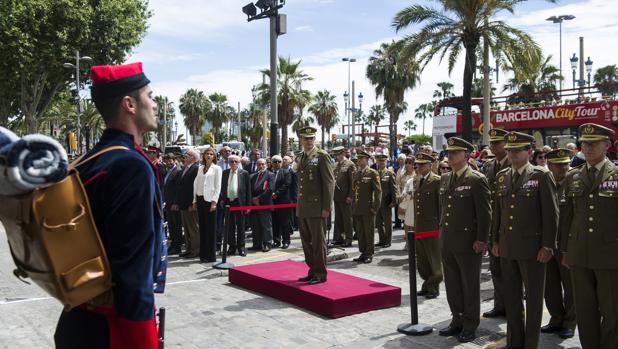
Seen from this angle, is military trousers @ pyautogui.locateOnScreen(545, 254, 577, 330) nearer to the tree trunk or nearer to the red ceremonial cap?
the red ceremonial cap

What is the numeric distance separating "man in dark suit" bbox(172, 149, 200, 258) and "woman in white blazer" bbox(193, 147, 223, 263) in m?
0.39

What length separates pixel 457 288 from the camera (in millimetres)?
5969

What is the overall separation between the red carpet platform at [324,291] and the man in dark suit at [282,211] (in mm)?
3981

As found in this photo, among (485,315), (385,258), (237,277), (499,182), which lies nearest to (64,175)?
(499,182)

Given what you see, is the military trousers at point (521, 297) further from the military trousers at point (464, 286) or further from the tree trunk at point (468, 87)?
the tree trunk at point (468, 87)

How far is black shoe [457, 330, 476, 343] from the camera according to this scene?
5777 mm

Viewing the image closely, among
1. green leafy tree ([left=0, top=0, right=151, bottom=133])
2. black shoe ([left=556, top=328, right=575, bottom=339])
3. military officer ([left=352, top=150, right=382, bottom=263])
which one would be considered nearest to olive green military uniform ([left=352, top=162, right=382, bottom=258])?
military officer ([left=352, top=150, right=382, bottom=263])

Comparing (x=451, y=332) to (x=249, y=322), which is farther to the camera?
(x=249, y=322)

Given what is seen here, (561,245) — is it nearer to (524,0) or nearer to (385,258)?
(385,258)

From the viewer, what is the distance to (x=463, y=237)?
19.1 feet

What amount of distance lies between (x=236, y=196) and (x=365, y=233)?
273 cm

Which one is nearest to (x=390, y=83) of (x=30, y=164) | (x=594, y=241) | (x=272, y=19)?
(x=272, y=19)

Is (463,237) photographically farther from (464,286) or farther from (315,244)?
(315,244)

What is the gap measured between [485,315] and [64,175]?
5.91 meters
